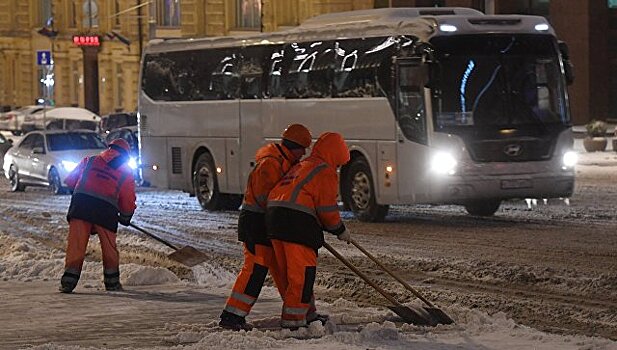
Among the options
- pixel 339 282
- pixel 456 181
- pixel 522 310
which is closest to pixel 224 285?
pixel 339 282

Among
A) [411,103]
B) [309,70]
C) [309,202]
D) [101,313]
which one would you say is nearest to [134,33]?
[309,70]

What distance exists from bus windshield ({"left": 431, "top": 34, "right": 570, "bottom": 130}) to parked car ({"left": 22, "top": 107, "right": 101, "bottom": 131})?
4020 centimetres

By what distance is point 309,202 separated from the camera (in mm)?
12570

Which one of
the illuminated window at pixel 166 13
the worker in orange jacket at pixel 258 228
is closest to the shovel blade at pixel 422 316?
the worker in orange jacket at pixel 258 228

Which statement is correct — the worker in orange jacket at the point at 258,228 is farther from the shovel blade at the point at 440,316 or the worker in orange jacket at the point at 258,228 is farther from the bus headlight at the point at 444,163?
the bus headlight at the point at 444,163

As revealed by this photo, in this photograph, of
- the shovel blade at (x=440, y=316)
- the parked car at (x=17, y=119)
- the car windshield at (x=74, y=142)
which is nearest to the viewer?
the shovel blade at (x=440, y=316)

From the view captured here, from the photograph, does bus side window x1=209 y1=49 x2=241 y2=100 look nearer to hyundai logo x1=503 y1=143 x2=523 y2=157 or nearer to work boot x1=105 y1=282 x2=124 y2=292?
hyundai logo x1=503 y1=143 x2=523 y2=157

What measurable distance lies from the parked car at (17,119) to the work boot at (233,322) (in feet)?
194

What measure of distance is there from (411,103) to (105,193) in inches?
331

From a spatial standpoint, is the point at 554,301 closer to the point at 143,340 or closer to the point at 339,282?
the point at 339,282

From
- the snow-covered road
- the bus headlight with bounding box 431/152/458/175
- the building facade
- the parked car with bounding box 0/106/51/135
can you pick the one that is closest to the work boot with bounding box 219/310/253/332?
the snow-covered road

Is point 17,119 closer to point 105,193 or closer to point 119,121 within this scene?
point 119,121

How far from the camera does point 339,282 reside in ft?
54.6

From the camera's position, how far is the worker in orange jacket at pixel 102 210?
1597 cm
